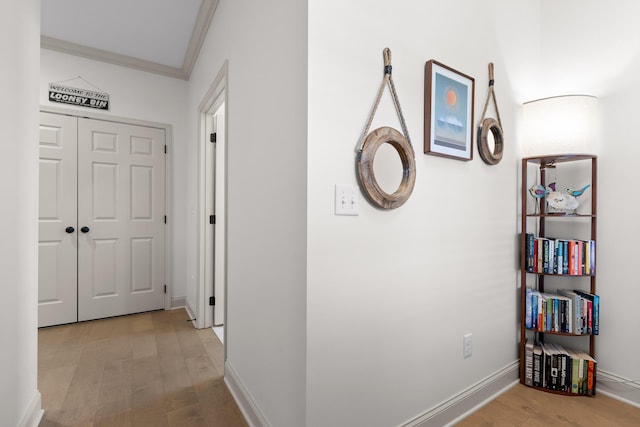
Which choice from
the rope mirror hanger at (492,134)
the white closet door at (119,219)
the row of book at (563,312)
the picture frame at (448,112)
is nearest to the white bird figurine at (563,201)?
the rope mirror hanger at (492,134)

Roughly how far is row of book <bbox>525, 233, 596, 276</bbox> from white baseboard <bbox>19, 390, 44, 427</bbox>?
2.77 meters

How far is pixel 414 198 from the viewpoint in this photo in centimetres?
143

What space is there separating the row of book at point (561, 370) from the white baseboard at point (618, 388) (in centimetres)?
11

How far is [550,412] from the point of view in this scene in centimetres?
166

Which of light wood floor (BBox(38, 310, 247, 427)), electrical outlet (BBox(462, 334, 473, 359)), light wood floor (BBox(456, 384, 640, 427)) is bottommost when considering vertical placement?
light wood floor (BBox(38, 310, 247, 427))

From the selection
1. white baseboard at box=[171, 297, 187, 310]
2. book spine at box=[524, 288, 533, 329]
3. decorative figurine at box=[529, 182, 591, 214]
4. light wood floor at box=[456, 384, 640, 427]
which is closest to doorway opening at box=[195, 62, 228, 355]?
white baseboard at box=[171, 297, 187, 310]

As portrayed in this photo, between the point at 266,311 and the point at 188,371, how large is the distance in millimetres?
1096

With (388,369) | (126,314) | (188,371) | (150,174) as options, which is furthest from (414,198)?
(126,314)

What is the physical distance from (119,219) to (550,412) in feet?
12.3

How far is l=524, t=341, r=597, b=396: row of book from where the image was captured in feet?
5.92

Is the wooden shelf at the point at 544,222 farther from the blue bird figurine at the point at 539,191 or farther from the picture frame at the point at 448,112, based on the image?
the picture frame at the point at 448,112

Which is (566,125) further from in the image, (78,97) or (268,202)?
(78,97)

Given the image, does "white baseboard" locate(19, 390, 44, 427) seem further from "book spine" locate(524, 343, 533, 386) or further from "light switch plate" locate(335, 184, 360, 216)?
"book spine" locate(524, 343, 533, 386)

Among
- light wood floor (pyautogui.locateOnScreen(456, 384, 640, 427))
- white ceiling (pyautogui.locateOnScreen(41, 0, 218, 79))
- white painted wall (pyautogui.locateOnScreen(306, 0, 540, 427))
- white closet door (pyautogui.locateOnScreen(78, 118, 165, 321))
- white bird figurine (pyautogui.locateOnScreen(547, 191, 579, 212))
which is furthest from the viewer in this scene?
white closet door (pyautogui.locateOnScreen(78, 118, 165, 321))
